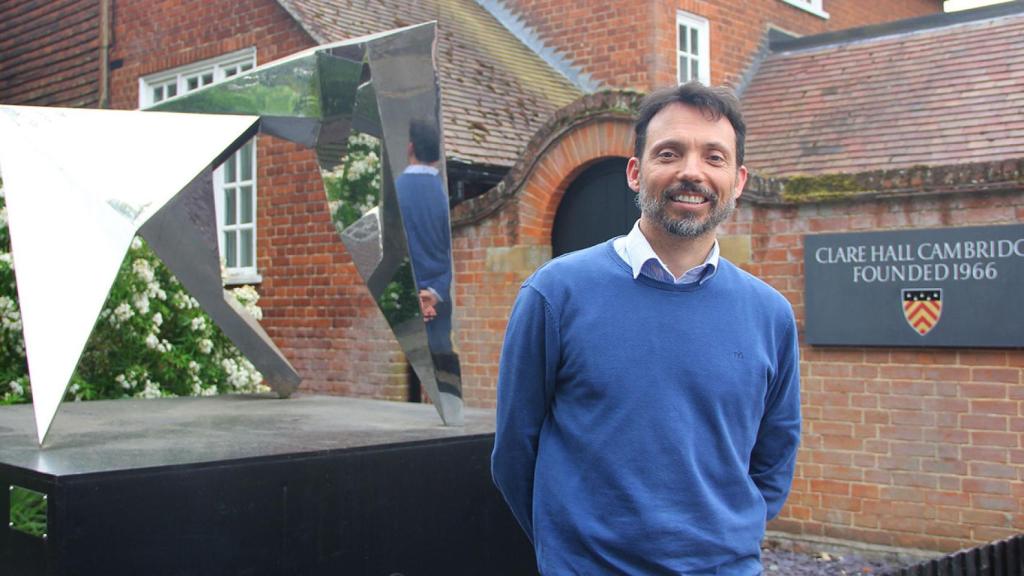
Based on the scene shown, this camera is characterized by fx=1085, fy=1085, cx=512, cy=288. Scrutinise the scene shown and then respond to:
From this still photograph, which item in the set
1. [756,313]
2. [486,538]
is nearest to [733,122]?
[756,313]

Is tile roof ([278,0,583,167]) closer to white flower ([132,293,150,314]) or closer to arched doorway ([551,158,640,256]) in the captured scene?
arched doorway ([551,158,640,256])

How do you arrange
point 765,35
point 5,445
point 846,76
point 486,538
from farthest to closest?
1. point 765,35
2. point 846,76
3. point 486,538
4. point 5,445

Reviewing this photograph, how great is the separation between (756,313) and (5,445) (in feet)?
9.15

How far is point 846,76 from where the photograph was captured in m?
10.9

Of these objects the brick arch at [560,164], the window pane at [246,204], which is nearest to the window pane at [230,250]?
the window pane at [246,204]

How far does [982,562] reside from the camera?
4012 millimetres

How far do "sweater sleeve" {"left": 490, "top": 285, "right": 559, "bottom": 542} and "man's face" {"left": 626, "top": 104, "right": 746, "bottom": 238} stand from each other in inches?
12.6

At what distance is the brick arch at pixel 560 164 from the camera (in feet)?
25.2

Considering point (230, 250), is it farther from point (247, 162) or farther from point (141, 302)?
point (141, 302)

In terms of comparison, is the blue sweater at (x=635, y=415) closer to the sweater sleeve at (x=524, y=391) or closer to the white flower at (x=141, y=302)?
the sweater sleeve at (x=524, y=391)

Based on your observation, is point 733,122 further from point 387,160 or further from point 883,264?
point 883,264

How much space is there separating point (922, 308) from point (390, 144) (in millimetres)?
3406

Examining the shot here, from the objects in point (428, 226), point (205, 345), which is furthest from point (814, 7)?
point (428, 226)

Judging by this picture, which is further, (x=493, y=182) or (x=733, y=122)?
(x=493, y=182)
